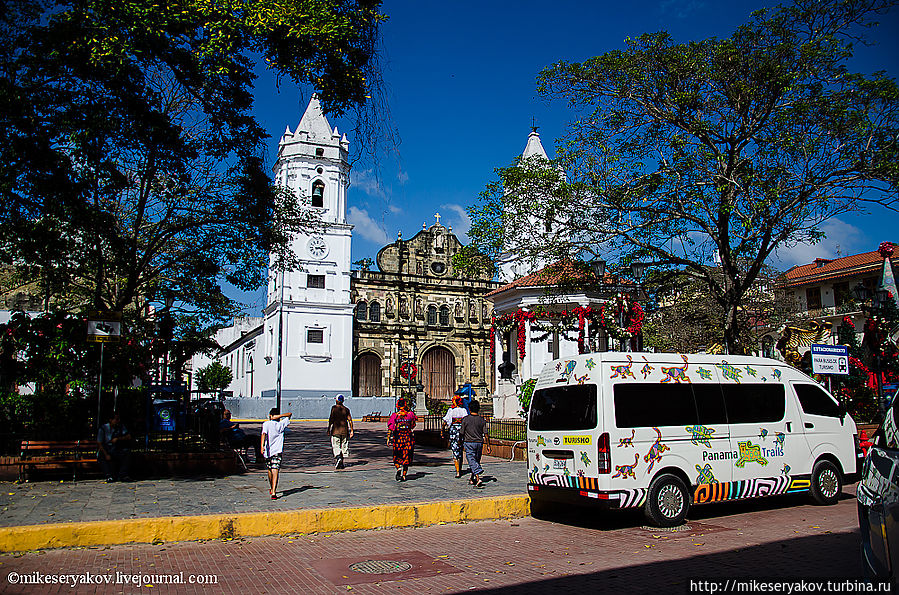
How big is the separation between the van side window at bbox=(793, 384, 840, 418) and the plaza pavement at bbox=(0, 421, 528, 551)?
4.87 metres

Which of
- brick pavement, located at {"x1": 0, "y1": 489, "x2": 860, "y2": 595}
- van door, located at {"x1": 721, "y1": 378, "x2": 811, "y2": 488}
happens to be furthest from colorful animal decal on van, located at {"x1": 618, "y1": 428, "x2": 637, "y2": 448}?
van door, located at {"x1": 721, "y1": 378, "x2": 811, "y2": 488}

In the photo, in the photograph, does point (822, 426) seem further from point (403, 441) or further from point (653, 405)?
point (403, 441)

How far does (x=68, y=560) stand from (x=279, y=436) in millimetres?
3733

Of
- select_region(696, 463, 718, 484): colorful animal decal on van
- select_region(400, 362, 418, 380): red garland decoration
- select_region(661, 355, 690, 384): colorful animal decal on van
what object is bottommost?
select_region(696, 463, 718, 484): colorful animal decal on van

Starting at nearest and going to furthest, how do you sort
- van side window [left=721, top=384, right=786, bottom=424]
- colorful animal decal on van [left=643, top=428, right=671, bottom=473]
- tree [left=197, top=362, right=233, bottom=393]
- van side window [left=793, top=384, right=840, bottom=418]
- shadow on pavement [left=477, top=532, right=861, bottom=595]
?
shadow on pavement [left=477, top=532, right=861, bottom=595] → colorful animal decal on van [left=643, top=428, right=671, bottom=473] → van side window [left=721, top=384, right=786, bottom=424] → van side window [left=793, top=384, right=840, bottom=418] → tree [left=197, top=362, right=233, bottom=393]

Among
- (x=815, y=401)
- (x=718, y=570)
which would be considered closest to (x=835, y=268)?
(x=815, y=401)

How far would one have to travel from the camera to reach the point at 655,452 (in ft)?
29.3

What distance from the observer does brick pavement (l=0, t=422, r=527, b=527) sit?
8.81 metres

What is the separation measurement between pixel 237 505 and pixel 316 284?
119 feet

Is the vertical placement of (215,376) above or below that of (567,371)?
above

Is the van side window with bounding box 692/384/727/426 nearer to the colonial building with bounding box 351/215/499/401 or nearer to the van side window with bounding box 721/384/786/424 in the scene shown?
the van side window with bounding box 721/384/786/424

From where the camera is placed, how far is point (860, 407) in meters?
19.1

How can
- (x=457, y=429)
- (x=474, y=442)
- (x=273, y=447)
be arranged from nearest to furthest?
(x=273, y=447) → (x=474, y=442) → (x=457, y=429)

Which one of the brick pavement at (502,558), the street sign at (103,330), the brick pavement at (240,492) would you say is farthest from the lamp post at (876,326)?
the street sign at (103,330)
